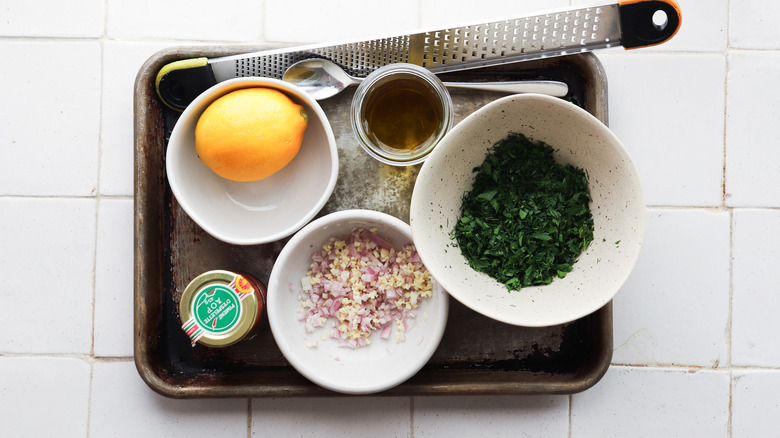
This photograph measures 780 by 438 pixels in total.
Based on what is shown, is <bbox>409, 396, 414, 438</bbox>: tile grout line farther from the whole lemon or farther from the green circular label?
the whole lemon

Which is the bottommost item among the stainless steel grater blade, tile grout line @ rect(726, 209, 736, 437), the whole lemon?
tile grout line @ rect(726, 209, 736, 437)

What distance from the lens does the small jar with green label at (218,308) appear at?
722 millimetres

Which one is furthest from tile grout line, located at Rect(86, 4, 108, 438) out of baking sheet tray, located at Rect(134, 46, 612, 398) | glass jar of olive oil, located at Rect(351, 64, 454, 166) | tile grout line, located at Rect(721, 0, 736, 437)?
tile grout line, located at Rect(721, 0, 736, 437)

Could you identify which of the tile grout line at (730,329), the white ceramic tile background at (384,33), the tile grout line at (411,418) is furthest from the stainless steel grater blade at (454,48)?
the tile grout line at (411,418)

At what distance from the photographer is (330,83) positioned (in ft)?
2.53

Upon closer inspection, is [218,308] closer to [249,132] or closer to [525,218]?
[249,132]

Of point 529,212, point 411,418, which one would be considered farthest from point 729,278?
point 411,418

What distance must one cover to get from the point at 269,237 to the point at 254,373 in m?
0.22

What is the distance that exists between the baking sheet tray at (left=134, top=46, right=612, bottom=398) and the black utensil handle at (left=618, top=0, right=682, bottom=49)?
0.06 m

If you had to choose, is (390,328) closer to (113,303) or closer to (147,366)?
(147,366)

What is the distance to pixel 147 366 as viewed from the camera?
2.54 feet

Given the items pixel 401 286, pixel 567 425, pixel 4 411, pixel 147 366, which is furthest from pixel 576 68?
pixel 4 411

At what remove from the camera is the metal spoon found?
0.77m

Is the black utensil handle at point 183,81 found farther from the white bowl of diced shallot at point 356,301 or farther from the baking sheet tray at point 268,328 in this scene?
the white bowl of diced shallot at point 356,301
